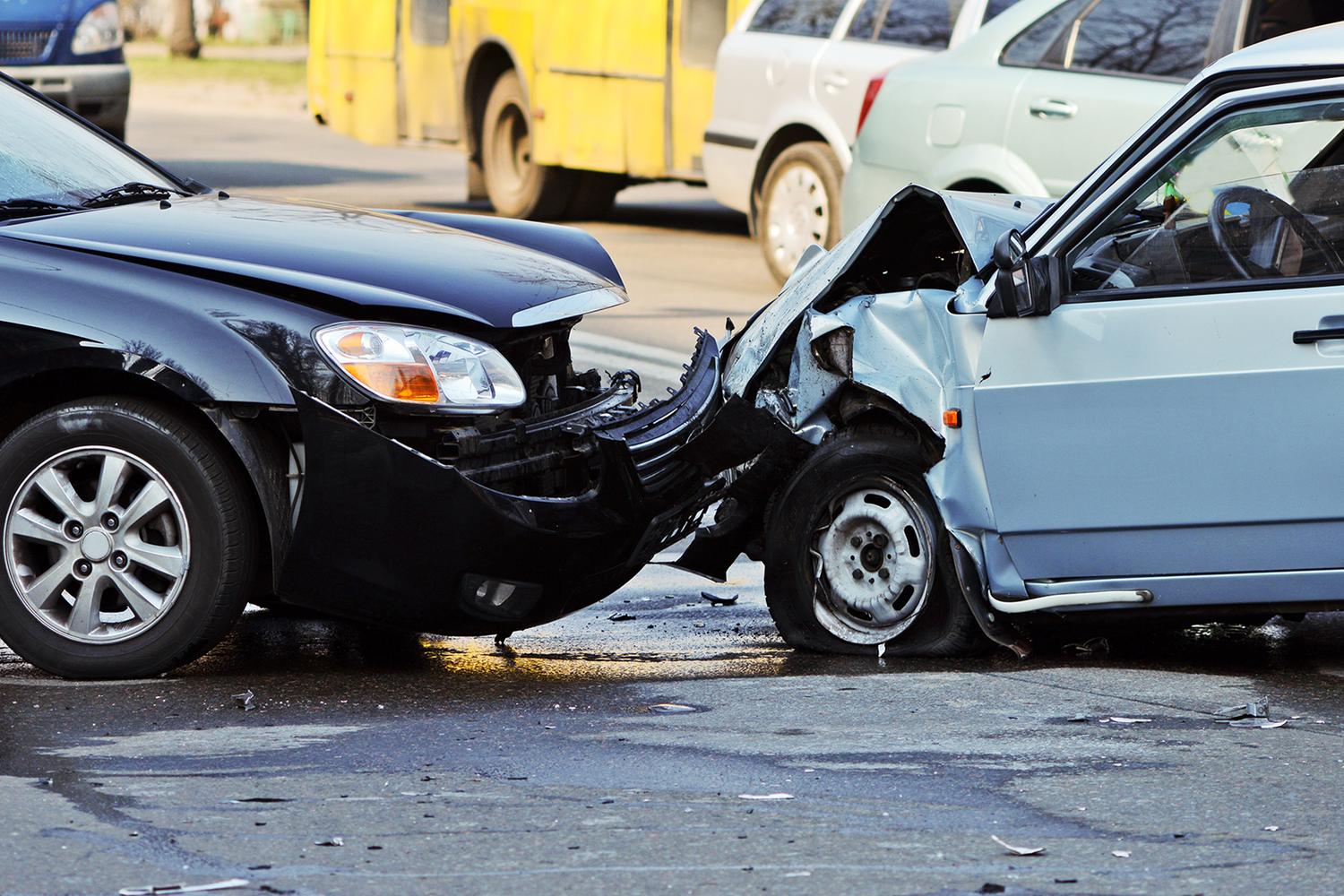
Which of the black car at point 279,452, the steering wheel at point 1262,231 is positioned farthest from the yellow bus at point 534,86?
the steering wheel at point 1262,231

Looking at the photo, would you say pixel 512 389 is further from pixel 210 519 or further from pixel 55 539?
pixel 55 539

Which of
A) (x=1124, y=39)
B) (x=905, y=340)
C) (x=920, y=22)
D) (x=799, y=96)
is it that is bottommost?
(x=905, y=340)

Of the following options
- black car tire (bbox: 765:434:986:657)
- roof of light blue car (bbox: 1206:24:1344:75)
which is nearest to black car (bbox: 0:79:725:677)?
black car tire (bbox: 765:434:986:657)

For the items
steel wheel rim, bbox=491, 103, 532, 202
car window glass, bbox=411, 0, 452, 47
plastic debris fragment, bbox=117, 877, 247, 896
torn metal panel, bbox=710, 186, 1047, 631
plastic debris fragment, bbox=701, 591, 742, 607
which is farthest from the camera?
car window glass, bbox=411, 0, 452, 47

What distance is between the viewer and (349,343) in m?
5.12

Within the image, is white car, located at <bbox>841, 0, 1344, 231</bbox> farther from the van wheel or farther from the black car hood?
the black car hood

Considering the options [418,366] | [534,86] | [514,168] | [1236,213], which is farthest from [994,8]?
[418,366]

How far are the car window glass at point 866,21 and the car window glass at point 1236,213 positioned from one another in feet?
25.3

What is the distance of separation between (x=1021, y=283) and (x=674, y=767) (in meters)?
1.51

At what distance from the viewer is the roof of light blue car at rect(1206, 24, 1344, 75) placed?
5.14m

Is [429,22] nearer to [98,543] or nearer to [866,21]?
[866,21]

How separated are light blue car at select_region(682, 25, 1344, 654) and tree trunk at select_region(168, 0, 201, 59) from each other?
36.3 meters

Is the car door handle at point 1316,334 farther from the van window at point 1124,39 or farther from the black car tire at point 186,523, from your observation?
the van window at point 1124,39

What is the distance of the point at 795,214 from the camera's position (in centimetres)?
1309
